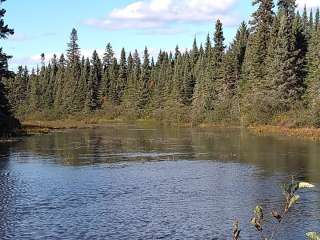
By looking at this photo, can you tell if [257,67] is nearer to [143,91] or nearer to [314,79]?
[314,79]

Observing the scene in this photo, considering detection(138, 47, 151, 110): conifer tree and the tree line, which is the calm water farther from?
detection(138, 47, 151, 110): conifer tree

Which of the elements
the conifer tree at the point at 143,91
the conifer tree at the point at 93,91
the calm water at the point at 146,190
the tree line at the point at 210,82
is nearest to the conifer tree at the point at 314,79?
the tree line at the point at 210,82

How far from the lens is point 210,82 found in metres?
107

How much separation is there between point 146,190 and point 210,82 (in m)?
81.2

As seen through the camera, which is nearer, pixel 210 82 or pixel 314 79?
pixel 314 79

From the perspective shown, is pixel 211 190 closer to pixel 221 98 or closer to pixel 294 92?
pixel 294 92

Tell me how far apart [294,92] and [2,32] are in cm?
4398

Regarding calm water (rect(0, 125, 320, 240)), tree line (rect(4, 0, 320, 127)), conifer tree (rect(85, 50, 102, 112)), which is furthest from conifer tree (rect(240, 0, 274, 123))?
conifer tree (rect(85, 50, 102, 112))

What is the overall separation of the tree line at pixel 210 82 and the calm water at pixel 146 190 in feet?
98.3

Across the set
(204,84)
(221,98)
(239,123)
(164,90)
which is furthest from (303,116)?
(164,90)

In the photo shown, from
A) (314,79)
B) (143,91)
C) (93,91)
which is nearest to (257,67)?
(314,79)

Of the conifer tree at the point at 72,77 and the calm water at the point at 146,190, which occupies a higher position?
the conifer tree at the point at 72,77

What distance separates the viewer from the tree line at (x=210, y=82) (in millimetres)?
80500

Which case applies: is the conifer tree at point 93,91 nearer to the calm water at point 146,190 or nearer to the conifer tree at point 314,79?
the conifer tree at point 314,79
